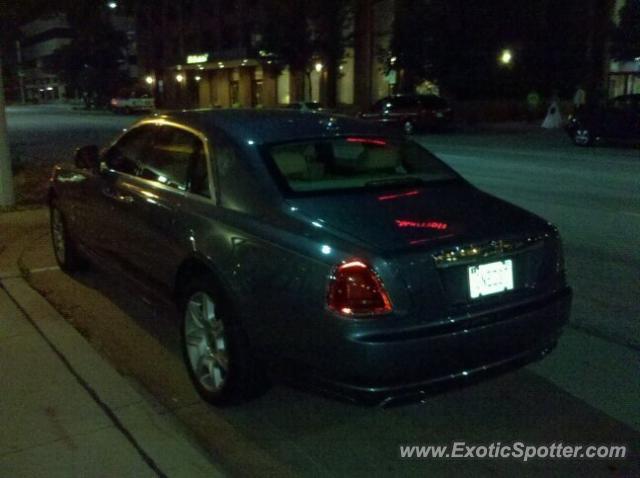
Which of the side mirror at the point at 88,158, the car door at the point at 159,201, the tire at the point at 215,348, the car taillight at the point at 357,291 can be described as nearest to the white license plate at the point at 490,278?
the car taillight at the point at 357,291

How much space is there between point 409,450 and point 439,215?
123 cm

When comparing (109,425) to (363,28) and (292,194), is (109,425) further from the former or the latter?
(363,28)

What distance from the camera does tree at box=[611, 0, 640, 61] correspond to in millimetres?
33812

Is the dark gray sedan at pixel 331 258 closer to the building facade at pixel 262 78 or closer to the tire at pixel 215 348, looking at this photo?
the tire at pixel 215 348

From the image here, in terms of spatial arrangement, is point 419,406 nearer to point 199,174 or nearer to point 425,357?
point 425,357

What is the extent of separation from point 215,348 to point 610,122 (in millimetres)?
18690

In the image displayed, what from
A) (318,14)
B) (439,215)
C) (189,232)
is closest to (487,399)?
(439,215)

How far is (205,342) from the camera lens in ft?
15.1

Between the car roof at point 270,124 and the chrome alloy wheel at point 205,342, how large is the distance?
3.34 ft

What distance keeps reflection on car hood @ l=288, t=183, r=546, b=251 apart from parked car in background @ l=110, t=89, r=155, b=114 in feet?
166

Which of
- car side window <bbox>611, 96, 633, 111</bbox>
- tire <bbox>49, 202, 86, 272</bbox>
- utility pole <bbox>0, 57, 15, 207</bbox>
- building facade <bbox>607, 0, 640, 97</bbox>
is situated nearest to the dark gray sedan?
tire <bbox>49, 202, 86, 272</bbox>

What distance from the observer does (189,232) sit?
4.66 meters

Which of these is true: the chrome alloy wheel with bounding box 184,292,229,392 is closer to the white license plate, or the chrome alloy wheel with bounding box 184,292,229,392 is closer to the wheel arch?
the wheel arch

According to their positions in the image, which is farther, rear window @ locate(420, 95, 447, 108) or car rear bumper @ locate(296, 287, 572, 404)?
rear window @ locate(420, 95, 447, 108)
